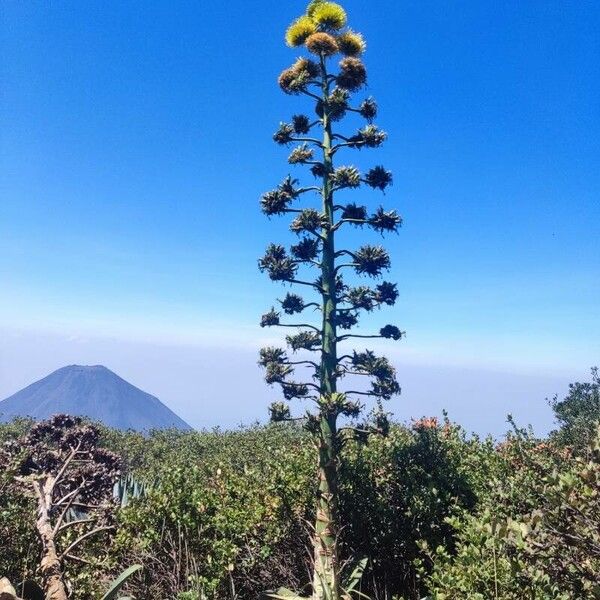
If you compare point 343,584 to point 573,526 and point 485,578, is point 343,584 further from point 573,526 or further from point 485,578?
point 573,526

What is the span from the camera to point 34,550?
6949 mm

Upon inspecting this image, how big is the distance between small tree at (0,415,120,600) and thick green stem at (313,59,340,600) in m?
3.04

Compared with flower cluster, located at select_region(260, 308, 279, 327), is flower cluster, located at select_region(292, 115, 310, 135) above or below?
above

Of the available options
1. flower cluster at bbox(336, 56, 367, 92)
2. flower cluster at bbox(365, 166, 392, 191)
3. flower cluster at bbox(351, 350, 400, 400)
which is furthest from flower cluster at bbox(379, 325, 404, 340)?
flower cluster at bbox(336, 56, 367, 92)

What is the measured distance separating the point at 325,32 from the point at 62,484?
10808mm

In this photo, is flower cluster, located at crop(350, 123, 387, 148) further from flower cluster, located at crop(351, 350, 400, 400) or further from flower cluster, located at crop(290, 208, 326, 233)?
flower cluster, located at crop(351, 350, 400, 400)

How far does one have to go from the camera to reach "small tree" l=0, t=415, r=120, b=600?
6.74 meters

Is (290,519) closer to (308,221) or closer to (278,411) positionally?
(278,411)

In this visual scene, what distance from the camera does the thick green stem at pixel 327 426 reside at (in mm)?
6705

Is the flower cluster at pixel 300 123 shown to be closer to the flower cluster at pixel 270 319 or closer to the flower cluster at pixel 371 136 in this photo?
the flower cluster at pixel 371 136

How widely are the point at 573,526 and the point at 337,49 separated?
8.63m

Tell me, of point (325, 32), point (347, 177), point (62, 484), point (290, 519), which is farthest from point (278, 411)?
point (325, 32)

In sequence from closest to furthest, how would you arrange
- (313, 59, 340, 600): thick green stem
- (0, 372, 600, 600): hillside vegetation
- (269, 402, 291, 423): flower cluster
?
(313, 59, 340, 600): thick green stem
(0, 372, 600, 600): hillside vegetation
(269, 402, 291, 423): flower cluster

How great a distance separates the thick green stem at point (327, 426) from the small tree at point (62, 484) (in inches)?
120
